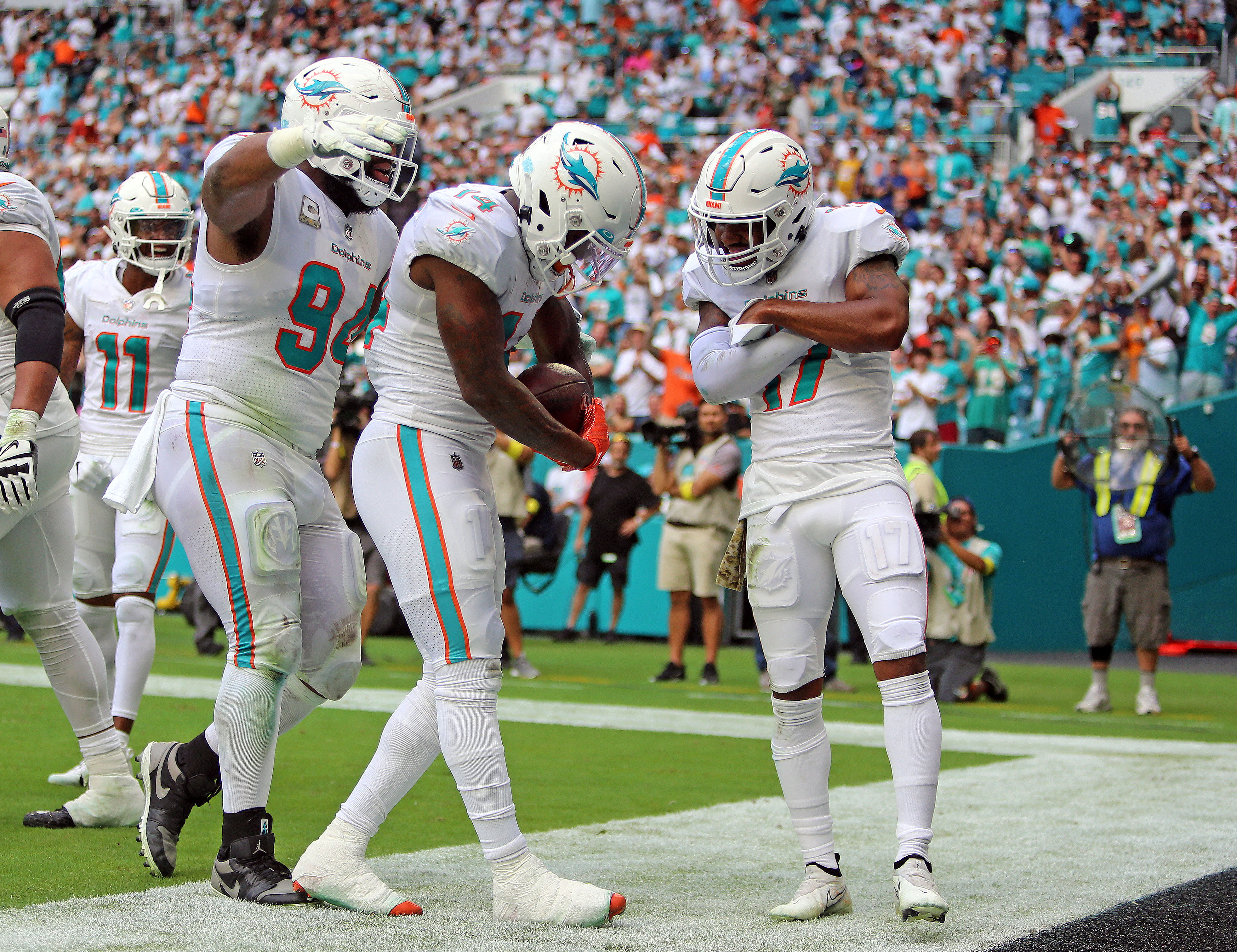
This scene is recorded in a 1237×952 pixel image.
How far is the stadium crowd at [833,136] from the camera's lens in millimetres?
13062

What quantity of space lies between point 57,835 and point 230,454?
1.51 m

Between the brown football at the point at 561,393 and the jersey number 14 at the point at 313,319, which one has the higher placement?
the jersey number 14 at the point at 313,319

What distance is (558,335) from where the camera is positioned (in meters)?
4.06

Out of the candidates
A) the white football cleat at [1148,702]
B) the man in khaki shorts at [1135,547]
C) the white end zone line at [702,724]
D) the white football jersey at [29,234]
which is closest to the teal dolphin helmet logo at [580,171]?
the white football jersey at [29,234]

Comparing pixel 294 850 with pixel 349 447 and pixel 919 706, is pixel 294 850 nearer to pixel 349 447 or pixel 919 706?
pixel 919 706

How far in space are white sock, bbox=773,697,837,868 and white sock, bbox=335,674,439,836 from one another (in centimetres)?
91

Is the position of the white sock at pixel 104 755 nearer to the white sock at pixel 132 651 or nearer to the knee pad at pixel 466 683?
the white sock at pixel 132 651

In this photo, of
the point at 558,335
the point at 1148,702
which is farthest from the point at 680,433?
the point at 558,335

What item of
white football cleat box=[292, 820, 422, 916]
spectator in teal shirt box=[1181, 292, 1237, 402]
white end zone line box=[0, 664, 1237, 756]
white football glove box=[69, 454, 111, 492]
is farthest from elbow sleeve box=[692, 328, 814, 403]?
spectator in teal shirt box=[1181, 292, 1237, 402]

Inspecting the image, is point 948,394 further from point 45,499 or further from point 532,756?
point 45,499

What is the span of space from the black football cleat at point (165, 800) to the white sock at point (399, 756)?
520 mm

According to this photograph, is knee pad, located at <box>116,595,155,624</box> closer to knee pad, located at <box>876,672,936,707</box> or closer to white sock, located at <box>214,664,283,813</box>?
white sock, located at <box>214,664,283,813</box>

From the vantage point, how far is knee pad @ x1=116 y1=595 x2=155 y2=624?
5.43 metres

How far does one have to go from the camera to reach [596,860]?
4.24 meters
